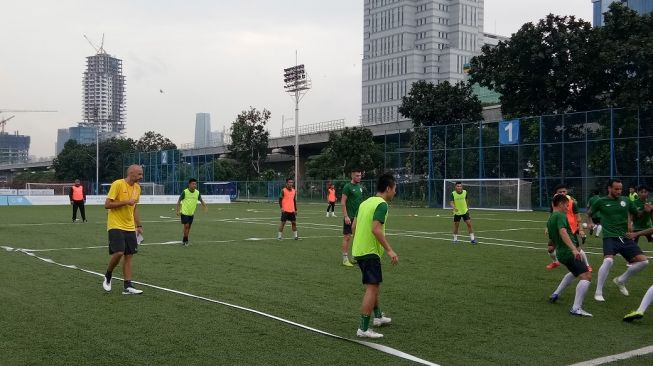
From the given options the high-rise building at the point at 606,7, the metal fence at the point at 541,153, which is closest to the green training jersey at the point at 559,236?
the metal fence at the point at 541,153

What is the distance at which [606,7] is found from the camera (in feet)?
265

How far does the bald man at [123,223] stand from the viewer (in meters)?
9.88

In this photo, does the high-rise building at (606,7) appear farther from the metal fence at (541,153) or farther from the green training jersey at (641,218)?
the green training jersey at (641,218)

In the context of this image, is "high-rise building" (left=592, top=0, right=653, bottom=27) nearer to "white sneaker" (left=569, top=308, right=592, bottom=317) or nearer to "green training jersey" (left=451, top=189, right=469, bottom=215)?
"green training jersey" (left=451, top=189, right=469, bottom=215)

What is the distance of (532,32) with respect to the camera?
4578 centimetres

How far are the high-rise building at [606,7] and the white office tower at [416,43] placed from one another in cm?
4640

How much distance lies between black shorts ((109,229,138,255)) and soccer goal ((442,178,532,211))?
34535 millimetres

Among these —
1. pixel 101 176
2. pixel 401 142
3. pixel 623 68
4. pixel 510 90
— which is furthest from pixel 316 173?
pixel 101 176

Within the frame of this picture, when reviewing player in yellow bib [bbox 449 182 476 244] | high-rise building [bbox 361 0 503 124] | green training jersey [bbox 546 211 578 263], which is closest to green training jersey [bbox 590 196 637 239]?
green training jersey [bbox 546 211 578 263]

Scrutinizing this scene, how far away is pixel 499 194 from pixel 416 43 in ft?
317

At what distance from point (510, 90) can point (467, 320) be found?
43.0 metres

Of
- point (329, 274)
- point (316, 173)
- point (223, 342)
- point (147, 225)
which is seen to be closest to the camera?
point (223, 342)

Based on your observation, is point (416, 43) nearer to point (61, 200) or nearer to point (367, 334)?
point (61, 200)

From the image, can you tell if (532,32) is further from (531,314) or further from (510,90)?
(531,314)
